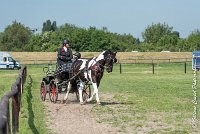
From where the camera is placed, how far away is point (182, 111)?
649 inches

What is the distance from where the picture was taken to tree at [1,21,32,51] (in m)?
143

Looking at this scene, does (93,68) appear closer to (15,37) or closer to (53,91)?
(53,91)

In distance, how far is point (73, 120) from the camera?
1437 centimetres

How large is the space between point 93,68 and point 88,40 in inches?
3738

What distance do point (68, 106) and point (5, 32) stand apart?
430 ft

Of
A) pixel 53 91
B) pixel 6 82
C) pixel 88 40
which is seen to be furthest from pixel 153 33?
pixel 53 91

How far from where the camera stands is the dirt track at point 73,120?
41.2 ft

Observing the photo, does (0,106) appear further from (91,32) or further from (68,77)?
(91,32)

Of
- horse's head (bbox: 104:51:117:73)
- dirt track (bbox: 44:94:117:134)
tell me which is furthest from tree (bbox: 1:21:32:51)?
horse's head (bbox: 104:51:117:73)

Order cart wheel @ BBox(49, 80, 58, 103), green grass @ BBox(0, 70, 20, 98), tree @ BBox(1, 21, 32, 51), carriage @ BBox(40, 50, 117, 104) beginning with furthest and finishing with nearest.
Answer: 1. tree @ BBox(1, 21, 32, 51)
2. green grass @ BBox(0, 70, 20, 98)
3. cart wheel @ BBox(49, 80, 58, 103)
4. carriage @ BBox(40, 50, 117, 104)

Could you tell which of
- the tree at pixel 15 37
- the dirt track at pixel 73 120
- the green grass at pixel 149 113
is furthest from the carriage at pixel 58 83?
the tree at pixel 15 37

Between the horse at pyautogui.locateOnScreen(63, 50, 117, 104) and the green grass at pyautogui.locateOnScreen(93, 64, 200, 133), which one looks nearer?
the green grass at pyautogui.locateOnScreen(93, 64, 200, 133)

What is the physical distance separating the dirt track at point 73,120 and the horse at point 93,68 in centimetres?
75

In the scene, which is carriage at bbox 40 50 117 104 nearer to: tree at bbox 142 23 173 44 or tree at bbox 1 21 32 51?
tree at bbox 1 21 32 51
